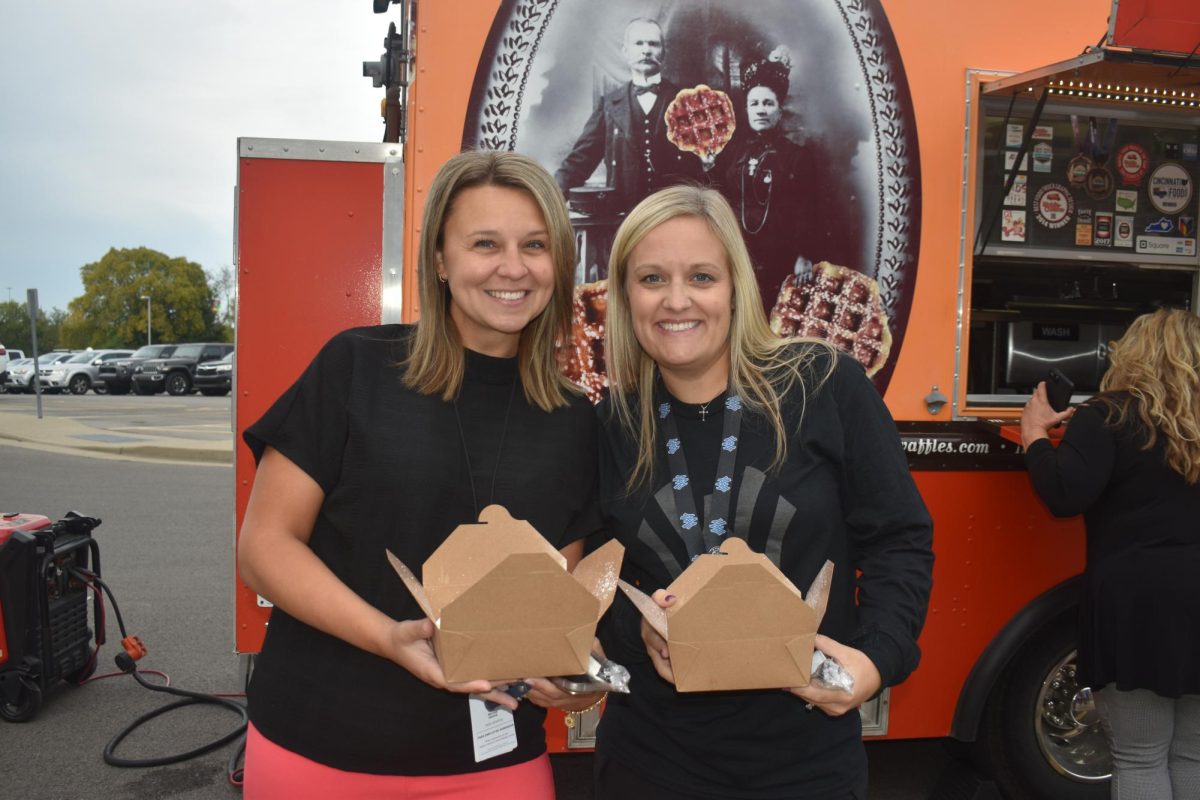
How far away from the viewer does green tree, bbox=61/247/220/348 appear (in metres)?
68.9

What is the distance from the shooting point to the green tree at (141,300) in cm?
6894

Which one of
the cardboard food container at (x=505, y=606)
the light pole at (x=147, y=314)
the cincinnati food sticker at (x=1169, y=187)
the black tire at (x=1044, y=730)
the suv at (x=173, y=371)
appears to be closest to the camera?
the cardboard food container at (x=505, y=606)

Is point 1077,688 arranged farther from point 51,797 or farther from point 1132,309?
point 51,797

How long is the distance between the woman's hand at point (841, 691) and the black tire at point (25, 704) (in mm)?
4072

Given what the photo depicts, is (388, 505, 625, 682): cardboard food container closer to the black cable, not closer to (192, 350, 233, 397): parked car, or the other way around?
the black cable

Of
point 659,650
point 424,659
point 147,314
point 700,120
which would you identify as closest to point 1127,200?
point 700,120

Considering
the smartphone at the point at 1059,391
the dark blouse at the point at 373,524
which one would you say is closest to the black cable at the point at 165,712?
the dark blouse at the point at 373,524

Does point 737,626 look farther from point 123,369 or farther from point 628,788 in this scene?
point 123,369

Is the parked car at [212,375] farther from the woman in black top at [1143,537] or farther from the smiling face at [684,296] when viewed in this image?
the smiling face at [684,296]

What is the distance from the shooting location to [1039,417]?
9.45ft

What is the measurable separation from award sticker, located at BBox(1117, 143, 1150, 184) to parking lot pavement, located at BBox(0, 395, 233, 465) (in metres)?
11.6

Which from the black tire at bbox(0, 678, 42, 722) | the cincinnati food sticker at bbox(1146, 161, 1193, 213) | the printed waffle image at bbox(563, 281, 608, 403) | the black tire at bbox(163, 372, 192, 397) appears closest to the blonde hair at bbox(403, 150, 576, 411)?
the printed waffle image at bbox(563, 281, 608, 403)

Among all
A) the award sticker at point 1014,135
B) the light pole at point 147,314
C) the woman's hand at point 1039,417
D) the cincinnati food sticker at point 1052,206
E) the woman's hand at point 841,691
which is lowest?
the woman's hand at point 841,691

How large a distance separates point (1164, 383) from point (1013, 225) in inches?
37.6
